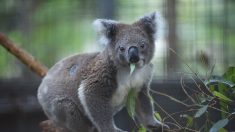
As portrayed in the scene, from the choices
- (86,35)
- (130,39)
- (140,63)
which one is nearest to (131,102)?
(140,63)

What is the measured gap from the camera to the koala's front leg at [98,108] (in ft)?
11.8

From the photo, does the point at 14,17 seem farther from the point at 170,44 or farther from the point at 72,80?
the point at 72,80

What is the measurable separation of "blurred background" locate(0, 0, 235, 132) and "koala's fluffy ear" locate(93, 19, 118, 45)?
1362mm

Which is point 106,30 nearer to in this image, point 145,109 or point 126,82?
point 126,82

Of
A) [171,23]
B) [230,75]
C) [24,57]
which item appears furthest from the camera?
[171,23]

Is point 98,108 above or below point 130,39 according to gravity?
below

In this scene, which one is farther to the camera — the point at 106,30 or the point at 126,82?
the point at 106,30

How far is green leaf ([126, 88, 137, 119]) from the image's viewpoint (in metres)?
3.30

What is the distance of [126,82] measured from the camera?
11.9 feet

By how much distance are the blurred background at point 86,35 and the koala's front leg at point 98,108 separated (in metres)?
1.61

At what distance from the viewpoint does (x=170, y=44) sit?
5.69 meters

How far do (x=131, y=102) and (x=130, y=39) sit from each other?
0.41 m

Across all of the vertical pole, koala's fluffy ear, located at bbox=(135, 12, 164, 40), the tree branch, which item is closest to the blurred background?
the vertical pole

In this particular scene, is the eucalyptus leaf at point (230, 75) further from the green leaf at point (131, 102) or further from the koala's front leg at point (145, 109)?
the koala's front leg at point (145, 109)
